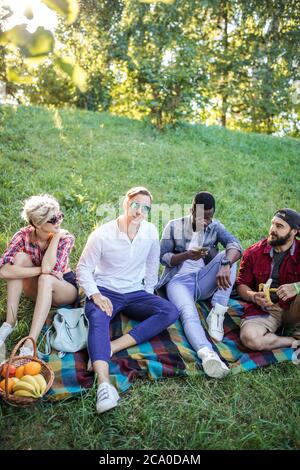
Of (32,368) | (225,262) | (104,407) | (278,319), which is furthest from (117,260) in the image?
(278,319)

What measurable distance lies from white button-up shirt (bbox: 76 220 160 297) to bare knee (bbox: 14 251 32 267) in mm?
451

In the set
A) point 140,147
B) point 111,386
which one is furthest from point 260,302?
point 140,147

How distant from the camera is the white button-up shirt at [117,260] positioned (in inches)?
134

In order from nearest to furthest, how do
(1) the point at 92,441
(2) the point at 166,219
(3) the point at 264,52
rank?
(1) the point at 92,441 → (2) the point at 166,219 → (3) the point at 264,52

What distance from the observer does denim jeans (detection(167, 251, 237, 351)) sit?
3508 millimetres

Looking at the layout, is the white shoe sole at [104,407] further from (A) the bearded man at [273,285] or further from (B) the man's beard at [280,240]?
(B) the man's beard at [280,240]

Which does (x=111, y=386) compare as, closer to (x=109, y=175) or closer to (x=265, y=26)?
(x=109, y=175)

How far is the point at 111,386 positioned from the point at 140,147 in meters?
6.25

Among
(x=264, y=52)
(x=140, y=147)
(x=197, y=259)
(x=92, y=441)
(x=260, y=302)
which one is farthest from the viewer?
(x=264, y=52)

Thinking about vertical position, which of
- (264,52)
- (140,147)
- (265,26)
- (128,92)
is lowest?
(140,147)

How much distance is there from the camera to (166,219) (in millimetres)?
5848

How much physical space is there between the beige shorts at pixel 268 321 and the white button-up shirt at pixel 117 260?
982 millimetres

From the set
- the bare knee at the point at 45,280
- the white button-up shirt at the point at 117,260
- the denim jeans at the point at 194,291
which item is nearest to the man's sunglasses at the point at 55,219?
the white button-up shirt at the point at 117,260

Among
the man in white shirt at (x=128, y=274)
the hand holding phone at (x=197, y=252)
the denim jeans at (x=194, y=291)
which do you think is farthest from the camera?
the hand holding phone at (x=197, y=252)
